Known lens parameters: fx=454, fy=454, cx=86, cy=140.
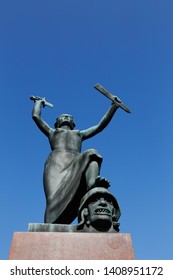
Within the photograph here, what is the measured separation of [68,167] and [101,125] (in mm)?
1547

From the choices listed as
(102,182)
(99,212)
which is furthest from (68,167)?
(99,212)

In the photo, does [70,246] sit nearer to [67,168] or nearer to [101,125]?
[67,168]

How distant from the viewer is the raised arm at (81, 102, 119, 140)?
9581 millimetres

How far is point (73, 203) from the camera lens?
8.02 m

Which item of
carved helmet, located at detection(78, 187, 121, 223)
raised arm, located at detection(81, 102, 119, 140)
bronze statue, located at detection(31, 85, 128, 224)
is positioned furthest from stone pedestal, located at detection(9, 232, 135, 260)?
raised arm, located at detection(81, 102, 119, 140)

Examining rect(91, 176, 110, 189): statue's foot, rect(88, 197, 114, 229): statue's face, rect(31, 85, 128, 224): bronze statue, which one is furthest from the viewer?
rect(31, 85, 128, 224): bronze statue

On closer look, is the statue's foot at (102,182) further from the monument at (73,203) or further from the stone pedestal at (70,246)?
the stone pedestal at (70,246)

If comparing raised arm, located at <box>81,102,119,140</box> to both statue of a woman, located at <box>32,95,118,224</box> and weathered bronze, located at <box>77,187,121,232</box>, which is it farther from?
weathered bronze, located at <box>77,187,121,232</box>

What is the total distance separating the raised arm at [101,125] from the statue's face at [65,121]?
0.31 meters

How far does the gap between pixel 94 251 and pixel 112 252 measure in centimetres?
26

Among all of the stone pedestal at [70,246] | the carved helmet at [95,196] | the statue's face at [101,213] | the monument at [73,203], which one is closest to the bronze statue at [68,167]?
the monument at [73,203]
